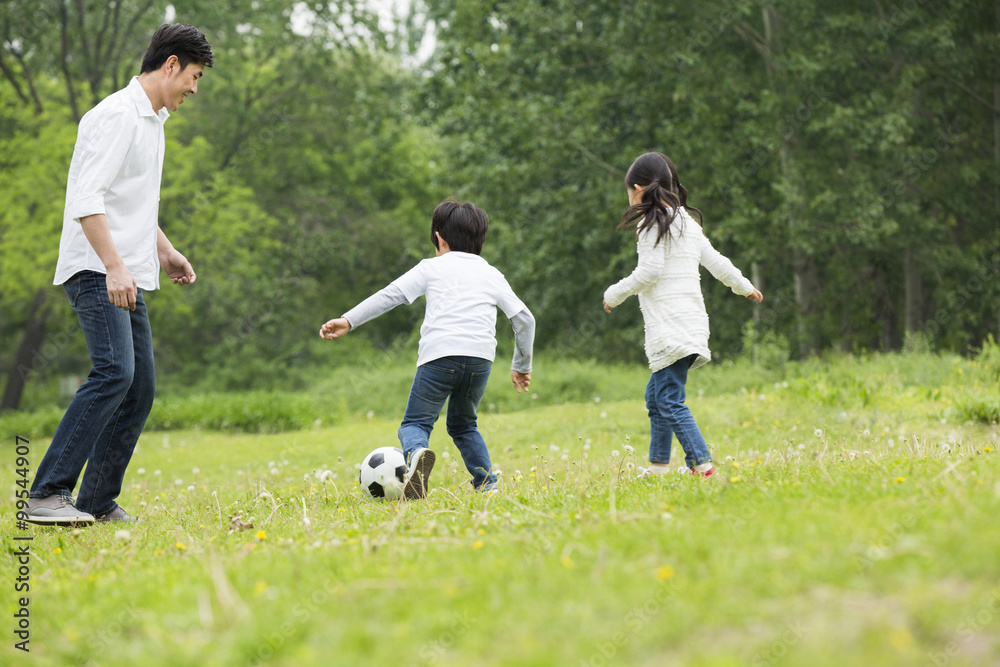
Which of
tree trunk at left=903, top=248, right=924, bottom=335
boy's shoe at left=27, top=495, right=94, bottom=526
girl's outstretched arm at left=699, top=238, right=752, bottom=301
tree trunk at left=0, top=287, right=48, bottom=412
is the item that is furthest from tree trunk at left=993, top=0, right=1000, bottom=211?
tree trunk at left=0, top=287, right=48, bottom=412

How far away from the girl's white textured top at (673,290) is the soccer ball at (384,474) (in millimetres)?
1664

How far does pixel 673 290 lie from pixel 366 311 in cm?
194

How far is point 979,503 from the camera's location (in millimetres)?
2725

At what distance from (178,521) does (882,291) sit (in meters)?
19.8

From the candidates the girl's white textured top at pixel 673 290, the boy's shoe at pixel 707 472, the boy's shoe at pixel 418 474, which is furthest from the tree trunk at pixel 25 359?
the boy's shoe at pixel 707 472

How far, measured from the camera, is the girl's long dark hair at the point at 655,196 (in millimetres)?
5273

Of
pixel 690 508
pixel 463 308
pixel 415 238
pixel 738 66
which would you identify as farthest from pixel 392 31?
pixel 690 508

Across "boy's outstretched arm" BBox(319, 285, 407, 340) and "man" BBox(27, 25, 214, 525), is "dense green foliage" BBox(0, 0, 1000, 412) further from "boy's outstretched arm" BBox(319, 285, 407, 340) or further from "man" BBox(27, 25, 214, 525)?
"man" BBox(27, 25, 214, 525)

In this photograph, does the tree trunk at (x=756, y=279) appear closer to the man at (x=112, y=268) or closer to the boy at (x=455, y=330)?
the boy at (x=455, y=330)

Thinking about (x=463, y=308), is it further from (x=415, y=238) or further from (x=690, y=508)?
(x=415, y=238)

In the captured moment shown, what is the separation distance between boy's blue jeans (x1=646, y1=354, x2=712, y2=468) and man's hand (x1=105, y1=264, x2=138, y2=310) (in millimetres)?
3013

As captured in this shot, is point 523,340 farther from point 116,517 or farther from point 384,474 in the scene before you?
point 116,517

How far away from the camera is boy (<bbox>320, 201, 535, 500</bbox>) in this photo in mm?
4996

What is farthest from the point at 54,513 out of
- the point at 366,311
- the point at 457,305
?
the point at 457,305
